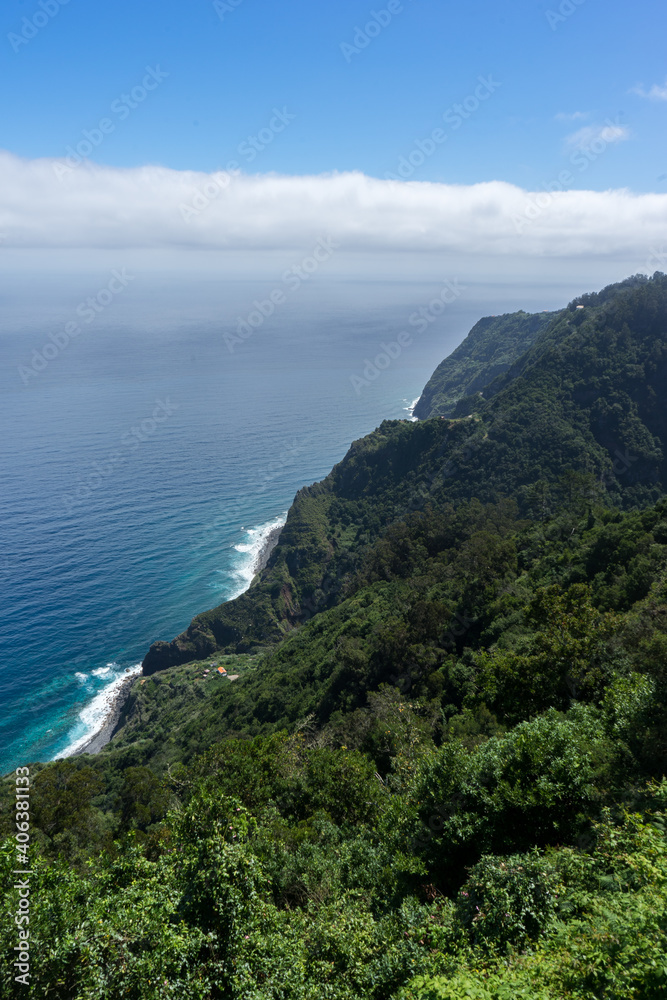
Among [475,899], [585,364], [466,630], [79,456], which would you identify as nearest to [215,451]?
[79,456]

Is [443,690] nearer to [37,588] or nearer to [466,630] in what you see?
[466,630]

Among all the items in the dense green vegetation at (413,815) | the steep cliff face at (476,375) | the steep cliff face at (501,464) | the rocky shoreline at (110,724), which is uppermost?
the steep cliff face at (476,375)

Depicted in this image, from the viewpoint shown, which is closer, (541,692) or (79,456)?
(541,692)

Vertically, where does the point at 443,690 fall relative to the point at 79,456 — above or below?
below

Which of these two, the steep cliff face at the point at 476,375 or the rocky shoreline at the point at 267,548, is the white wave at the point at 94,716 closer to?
the rocky shoreline at the point at 267,548
